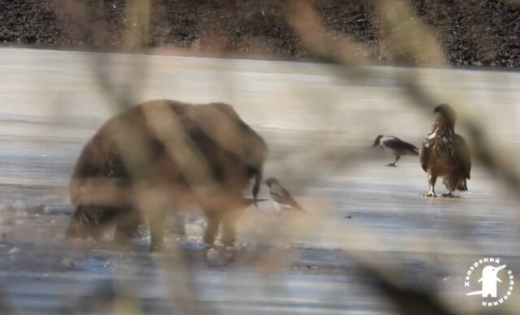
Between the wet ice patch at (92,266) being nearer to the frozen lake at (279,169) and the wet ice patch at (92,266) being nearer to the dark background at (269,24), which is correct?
the frozen lake at (279,169)

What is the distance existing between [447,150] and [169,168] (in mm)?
1049

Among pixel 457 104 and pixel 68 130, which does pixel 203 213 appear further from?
pixel 457 104

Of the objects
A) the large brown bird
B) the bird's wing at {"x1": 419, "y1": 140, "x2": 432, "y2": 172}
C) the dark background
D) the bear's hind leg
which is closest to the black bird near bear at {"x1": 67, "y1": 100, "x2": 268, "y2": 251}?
the bear's hind leg

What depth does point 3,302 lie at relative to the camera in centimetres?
185

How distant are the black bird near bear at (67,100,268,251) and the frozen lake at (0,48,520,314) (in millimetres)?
40

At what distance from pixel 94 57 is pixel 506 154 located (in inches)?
24.7

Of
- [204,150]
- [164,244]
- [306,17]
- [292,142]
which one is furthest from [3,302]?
[306,17]

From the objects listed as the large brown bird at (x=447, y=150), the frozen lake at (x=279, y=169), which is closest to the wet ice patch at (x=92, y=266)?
the frozen lake at (x=279, y=169)

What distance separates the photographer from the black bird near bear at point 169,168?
5.63 feet

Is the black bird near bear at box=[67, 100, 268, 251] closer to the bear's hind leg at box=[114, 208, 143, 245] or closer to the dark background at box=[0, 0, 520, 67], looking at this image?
the bear's hind leg at box=[114, 208, 143, 245]

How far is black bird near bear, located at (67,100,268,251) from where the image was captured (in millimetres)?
1716

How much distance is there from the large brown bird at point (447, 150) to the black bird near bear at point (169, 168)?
323mm

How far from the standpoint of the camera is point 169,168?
1.73 m

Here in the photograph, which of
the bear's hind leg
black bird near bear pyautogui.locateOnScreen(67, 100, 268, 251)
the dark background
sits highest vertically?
the dark background
